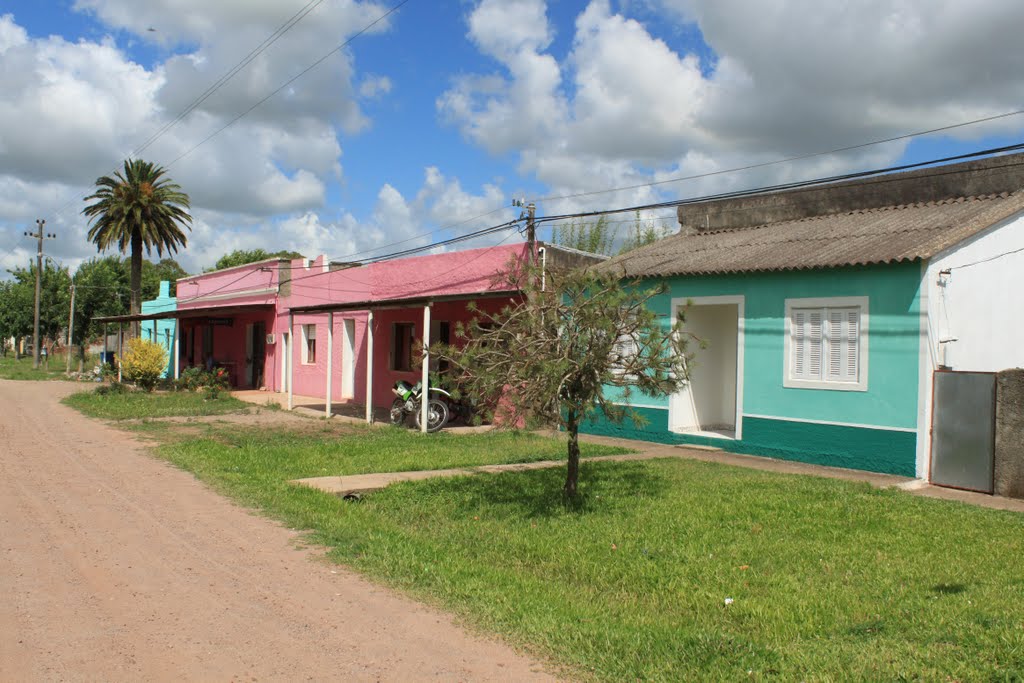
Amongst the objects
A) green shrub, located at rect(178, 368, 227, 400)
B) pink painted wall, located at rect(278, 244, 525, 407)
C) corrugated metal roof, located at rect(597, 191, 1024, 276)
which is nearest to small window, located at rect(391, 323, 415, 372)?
pink painted wall, located at rect(278, 244, 525, 407)

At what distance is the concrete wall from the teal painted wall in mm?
1074

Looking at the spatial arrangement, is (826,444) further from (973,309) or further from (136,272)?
(136,272)

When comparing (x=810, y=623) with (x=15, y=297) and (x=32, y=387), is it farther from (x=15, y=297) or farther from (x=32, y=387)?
(x=15, y=297)

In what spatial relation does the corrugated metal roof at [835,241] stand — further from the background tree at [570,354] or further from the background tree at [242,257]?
the background tree at [242,257]

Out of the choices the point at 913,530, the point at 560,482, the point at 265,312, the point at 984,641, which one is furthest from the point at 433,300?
the point at 265,312

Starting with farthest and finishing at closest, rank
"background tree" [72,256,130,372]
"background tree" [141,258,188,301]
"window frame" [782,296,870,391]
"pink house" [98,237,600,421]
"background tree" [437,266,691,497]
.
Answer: "background tree" [141,258,188,301]
"background tree" [72,256,130,372]
"pink house" [98,237,600,421]
"window frame" [782,296,870,391]
"background tree" [437,266,691,497]

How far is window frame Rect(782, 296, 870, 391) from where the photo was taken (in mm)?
12484

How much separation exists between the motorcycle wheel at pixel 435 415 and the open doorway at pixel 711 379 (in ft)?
15.7

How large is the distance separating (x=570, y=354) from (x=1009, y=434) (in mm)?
6531

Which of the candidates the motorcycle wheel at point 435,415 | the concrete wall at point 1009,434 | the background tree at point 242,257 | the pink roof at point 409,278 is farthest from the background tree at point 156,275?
the concrete wall at point 1009,434

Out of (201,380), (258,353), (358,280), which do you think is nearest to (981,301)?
(358,280)

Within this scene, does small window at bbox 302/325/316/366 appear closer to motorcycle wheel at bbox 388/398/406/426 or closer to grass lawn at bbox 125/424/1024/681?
motorcycle wheel at bbox 388/398/406/426

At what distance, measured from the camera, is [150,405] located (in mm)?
22625

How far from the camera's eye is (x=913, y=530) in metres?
8.38
